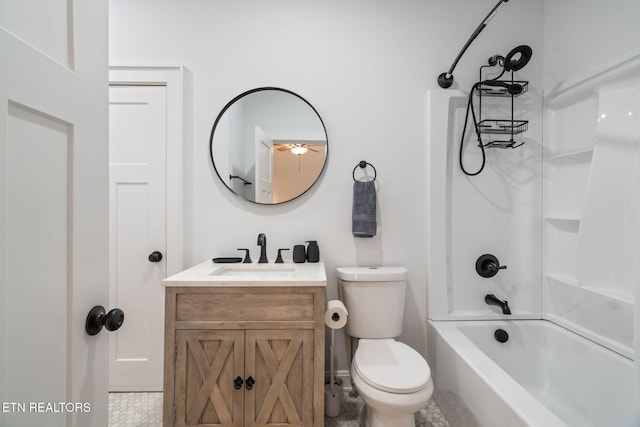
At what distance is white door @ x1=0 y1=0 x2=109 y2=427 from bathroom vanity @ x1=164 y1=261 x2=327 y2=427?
61 centimetres

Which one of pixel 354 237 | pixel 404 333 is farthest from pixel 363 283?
pixel 404 333

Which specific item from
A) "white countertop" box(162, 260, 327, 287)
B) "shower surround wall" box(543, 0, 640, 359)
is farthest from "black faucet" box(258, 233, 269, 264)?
"shower surround wall" box(543, 0, 640, 359)

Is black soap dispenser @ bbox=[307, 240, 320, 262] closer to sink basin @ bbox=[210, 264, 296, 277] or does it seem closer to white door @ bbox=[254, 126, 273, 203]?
sink basin @ bbox=[210, 264, 296, 277]

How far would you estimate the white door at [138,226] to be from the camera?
1.83 metres

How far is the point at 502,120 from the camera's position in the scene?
182 cm

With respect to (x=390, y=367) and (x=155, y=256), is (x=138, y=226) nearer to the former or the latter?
(x=155, y=256)

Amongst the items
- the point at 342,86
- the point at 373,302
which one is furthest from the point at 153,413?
the point at 342,86

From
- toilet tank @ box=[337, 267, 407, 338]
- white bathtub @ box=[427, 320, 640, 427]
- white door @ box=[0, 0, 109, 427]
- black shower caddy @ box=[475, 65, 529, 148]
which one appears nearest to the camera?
white door @ box=[0, 0, 109, 427]

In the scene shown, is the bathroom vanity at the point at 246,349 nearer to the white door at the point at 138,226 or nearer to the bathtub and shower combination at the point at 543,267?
the white door at the point at 138,226

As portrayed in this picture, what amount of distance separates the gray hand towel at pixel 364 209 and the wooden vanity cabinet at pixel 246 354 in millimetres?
556

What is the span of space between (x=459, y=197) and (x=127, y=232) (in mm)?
2165

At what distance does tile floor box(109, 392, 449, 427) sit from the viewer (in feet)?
5.15

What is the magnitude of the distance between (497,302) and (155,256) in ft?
7.17

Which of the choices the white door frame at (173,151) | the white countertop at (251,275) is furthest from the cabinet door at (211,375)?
the white door frame at (173,151)
